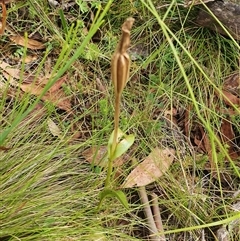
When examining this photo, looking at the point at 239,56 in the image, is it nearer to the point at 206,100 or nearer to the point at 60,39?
the point at 206,100

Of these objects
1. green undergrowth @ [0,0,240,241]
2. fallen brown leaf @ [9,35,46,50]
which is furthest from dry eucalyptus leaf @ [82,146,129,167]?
fallen brown leaf @ [9,35,46,50]

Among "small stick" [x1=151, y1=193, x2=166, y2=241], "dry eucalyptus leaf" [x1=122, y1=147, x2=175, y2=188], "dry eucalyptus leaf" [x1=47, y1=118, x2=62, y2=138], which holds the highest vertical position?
"dry eucalyptus leaf" [x1=47, y1=118, x2=62, y2=138]

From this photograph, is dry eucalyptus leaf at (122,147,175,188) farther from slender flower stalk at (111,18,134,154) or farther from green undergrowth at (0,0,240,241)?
slender flower stalk at (111,18,134,154)

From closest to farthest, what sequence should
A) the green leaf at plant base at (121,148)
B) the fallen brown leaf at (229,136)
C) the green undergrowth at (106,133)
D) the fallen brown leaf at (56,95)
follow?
1. the green leaf at plant base at (121,148)
2. the green undergrowth at (106,133)
3. the fallen brown leaf at (56,95)
4. the fallen brown leaf at (229,136)

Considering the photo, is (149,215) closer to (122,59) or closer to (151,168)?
(151,168)

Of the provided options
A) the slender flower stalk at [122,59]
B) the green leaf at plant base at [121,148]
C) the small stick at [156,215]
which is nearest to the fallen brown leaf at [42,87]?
the small stick at [156,215]

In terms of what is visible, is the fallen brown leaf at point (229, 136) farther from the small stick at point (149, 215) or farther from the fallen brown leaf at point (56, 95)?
the fallen brown leaf at point (56, 95)

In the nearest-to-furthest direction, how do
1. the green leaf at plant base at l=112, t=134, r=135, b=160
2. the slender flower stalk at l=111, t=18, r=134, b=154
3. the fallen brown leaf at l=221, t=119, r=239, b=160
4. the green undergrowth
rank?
the slender flower stalk at l=111, t=18, r=134, b=154, the green leaf at plant base at l=112, t=134, r=135, b=160, the green undergrowth, the fallen brown leaf at l=221, t=119, r=239, b=160
